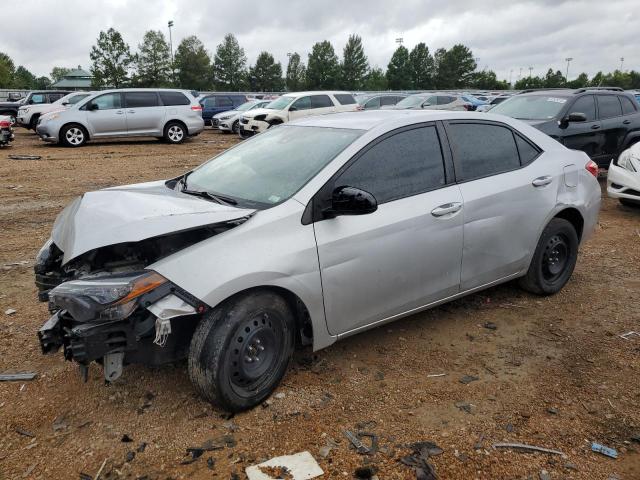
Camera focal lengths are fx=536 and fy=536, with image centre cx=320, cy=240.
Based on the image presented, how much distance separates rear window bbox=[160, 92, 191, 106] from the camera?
56.1ft

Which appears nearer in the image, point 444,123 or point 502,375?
point 502,375

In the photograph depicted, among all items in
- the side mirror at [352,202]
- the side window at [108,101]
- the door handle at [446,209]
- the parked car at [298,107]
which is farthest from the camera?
the parked car at [298,107]

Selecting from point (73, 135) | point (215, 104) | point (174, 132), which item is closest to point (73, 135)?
point (73, 135)

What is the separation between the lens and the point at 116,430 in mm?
2922

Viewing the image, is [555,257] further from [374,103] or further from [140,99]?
[374,103]

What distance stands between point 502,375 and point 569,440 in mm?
692

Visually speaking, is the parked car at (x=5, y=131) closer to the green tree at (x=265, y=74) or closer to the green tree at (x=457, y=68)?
the green tree at (x=265, y=74)

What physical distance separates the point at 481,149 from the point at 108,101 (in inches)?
577

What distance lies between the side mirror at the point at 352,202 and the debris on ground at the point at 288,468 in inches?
52.9

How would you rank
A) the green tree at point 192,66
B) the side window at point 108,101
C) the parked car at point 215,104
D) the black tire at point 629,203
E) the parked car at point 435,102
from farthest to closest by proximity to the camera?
the green tree at point 192,66
the parked car at point 215,104
the parked car at point 435,102
the side window at point 108,101
the black tire at point 629,203

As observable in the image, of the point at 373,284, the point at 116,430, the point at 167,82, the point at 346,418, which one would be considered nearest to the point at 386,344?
the point at 373,284

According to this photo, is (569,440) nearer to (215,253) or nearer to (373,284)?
(373,284)

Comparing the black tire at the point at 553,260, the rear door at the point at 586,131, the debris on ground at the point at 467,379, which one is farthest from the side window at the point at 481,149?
the rear door at the point at 586,131

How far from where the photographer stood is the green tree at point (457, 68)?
87.4m
